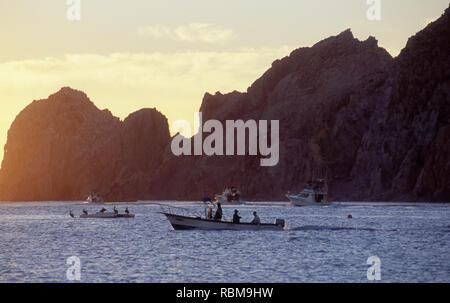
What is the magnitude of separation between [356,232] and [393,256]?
2838cm

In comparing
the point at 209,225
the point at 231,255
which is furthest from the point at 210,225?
the point at 231,255

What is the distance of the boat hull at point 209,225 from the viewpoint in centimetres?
8700

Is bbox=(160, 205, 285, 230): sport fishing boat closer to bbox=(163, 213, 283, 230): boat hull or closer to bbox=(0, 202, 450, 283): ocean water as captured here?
bbox=(163, 213, 283, 230): boat hull

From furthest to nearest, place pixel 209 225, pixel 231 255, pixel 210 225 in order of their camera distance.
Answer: pixel 209 225, pixel 210 225, pixel 231 255

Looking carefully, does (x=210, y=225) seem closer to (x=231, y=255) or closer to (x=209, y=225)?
(x=209, y=225)

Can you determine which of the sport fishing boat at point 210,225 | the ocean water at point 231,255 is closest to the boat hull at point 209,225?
the sport fishing boat at point 210,225

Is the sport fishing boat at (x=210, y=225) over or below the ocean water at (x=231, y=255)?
over

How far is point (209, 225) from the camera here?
87625 millimetres

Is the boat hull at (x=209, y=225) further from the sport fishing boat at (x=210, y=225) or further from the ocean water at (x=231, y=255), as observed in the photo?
the ocean water at (x=231, y=255)

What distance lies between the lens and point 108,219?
→ 14138 cm

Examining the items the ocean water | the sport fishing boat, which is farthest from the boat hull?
the ocean water

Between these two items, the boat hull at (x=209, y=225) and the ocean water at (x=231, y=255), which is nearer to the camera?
the ocean water at (x=231, y=255)
